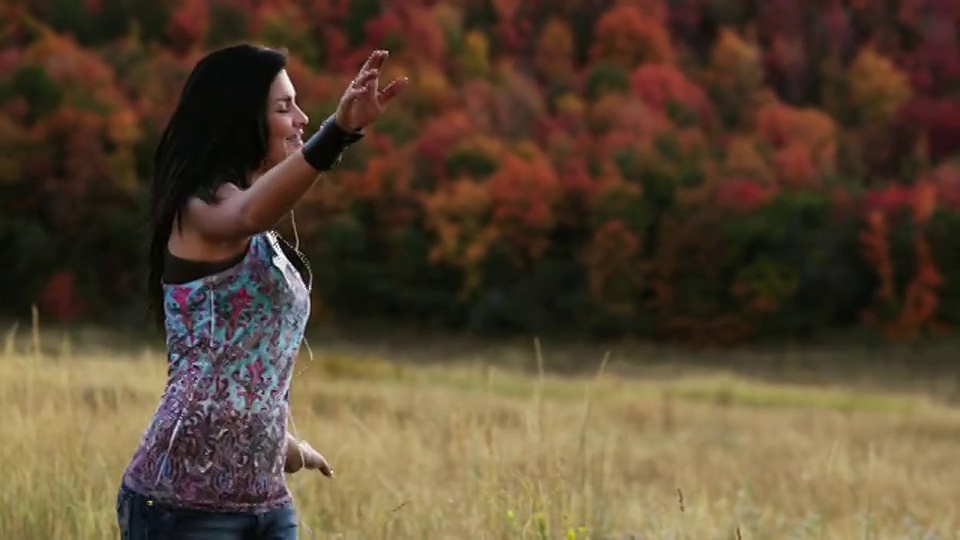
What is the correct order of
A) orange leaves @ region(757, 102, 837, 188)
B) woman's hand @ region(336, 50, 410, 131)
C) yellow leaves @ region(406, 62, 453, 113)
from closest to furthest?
woman's hand @ region(336, 50, 410, 131) < orange leaves @ region(757, 102, 837, 188) < yellow leaves @ region(406, 62, 453, 113)

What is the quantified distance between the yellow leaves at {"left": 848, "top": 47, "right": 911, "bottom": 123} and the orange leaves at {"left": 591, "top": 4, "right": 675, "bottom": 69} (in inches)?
416

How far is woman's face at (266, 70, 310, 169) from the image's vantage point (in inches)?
110

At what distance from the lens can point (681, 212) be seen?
63469 millimetres

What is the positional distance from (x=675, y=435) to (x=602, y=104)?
218 feet

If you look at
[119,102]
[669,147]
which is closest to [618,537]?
[119,102]

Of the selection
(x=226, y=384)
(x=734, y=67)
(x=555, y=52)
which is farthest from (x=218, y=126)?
(x=555, y=52)

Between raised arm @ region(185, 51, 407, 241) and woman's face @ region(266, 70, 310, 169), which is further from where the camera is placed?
woman's face @ region(266, 70, 310, 169)

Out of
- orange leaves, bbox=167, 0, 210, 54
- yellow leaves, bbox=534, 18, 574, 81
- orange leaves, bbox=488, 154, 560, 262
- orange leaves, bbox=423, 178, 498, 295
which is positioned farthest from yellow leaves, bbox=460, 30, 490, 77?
orange leaves, bbox=423, 178, 498, 295

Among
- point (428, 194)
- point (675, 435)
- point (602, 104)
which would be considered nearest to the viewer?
point (675, 435)

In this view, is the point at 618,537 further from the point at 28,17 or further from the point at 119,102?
the point at 28,17

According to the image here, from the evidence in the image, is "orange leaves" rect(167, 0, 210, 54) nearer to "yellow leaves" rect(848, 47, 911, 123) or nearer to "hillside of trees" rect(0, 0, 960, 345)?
"hillside of trees" rect(0, 0, 960, 345)

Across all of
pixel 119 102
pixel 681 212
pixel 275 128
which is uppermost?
pixel 119 102

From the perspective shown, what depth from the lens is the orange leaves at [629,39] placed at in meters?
90.9

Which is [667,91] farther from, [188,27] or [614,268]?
[614,268]
